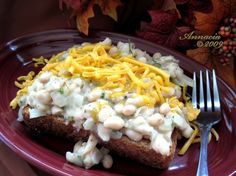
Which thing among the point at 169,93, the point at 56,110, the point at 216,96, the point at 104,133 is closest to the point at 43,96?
the point at 56,110

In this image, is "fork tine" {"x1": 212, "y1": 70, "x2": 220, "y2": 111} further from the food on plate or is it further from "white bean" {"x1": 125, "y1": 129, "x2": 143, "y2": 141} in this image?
"white bean" {"x1": 125, "y1": 129, "x2": 143, "y2": 141}

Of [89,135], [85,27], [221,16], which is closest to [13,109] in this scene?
[89,135]

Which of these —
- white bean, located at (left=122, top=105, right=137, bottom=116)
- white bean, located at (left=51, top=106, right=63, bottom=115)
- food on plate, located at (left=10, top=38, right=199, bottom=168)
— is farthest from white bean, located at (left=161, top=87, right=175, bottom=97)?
white bean, located at (left=51, top=106, right=63, bottom=115)

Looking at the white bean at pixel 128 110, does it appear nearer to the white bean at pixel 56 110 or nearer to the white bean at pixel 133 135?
the white bean at pixel 133 135

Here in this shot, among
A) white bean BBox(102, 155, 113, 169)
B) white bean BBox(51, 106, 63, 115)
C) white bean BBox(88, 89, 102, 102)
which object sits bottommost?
white bean BBox(102, 155, 113, 169)

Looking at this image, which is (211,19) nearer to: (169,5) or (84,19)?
(169,5)

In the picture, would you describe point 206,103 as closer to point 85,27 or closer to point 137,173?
point 137,173
